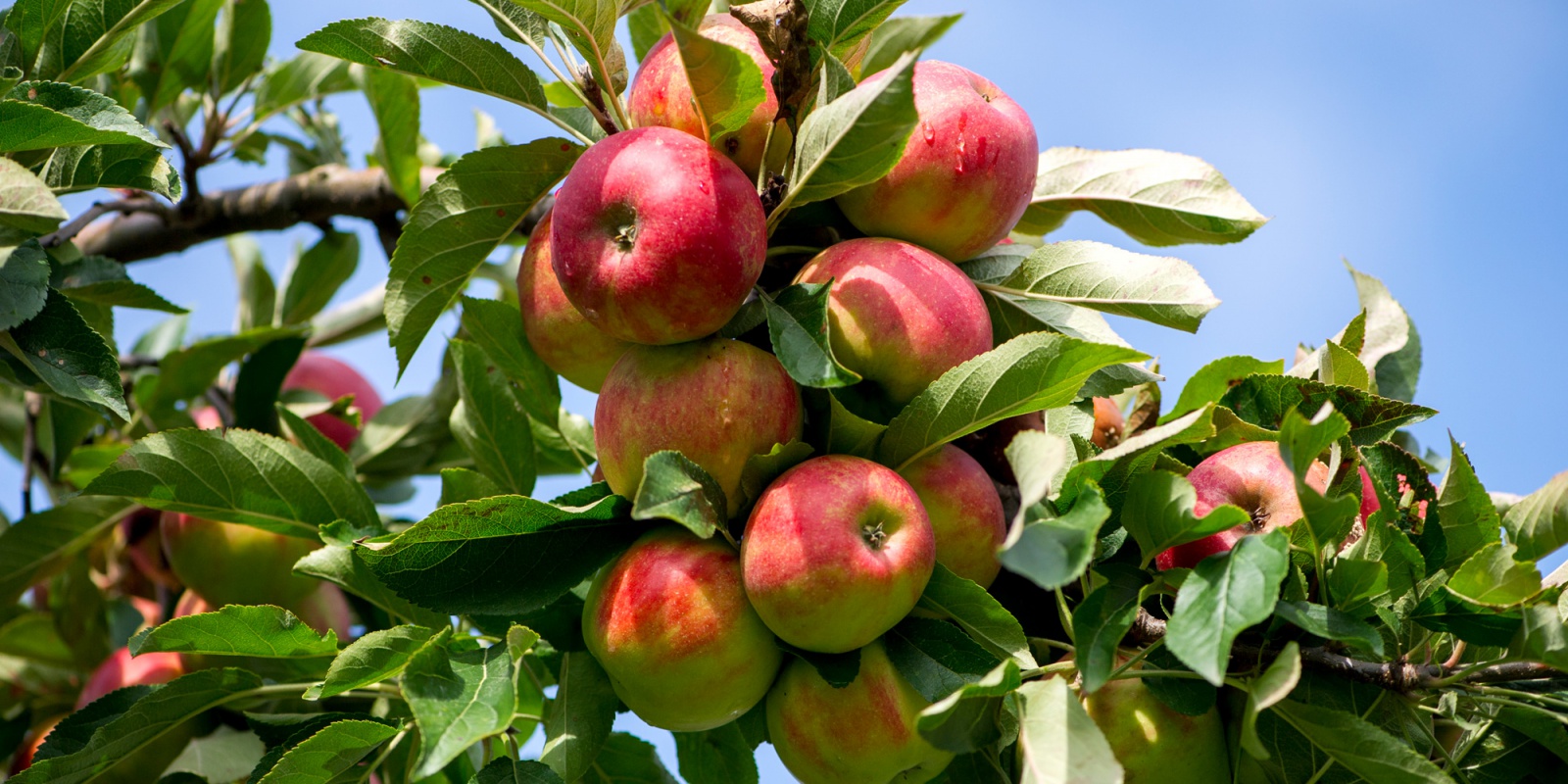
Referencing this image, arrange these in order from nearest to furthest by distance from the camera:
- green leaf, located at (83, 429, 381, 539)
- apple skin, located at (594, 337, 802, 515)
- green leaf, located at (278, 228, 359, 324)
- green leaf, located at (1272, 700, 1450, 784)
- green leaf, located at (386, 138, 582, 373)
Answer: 1. green leaf, located at (1272, 700, 1450, 784)
2. apple skin, located at (594, 337, 802, 515)
3. green leaf, located at (386, 138, 582, 373)
4. green leaf, located at (83, 429, 381, 539)
5. green leaf, located at (278, 228, 359, 324)

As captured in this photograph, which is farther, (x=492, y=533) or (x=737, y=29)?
(x=737, y=29)

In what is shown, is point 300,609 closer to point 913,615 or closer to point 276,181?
point 276,181

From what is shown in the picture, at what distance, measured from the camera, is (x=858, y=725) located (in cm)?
132

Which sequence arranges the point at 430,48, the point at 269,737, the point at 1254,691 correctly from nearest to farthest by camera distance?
the point at 1254,691 < the point at 430,48 < the point at 269,737

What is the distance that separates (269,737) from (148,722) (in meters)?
0.19

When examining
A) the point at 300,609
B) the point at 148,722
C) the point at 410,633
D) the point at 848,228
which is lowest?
the point at 300,609

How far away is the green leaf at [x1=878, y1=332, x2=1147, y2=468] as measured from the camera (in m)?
1.27

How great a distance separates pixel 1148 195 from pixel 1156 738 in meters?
0.77

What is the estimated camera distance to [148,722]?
65.9 inches

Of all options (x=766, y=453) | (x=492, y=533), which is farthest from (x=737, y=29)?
(x=492, y=533)

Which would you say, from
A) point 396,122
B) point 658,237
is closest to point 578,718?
point 658,237

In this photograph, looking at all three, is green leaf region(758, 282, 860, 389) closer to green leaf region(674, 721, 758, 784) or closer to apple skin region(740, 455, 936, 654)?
apple skin region(740, 455, 936, 654)

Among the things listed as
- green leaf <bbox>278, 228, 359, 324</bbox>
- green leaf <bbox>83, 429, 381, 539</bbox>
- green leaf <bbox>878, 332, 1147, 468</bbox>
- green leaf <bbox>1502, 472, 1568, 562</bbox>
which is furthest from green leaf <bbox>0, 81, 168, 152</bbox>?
green leaf <bbox>1502, 472, 1568, 562</bbox>

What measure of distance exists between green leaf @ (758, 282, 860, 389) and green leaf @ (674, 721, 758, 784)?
638mm
